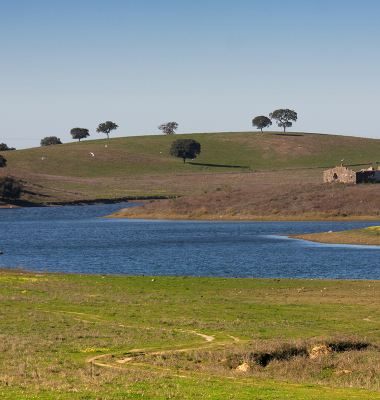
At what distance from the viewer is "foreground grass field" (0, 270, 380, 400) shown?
15.9 metres

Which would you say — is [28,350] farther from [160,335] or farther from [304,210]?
[304,210]

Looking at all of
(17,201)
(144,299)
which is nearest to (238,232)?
(144,299)

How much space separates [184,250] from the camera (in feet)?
220

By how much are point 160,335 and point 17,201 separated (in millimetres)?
139228

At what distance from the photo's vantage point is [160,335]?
24234 millimetres

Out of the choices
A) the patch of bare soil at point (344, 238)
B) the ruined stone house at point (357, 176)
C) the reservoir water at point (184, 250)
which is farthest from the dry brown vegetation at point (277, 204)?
the patch of bare soil at point (344, 238)

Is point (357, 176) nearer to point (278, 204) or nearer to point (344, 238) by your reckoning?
point (278, 204)

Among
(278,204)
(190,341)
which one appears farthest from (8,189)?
(190,341)

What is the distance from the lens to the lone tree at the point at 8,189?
154m

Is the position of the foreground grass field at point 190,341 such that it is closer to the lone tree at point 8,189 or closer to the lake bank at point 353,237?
the lake bank at point 353,237

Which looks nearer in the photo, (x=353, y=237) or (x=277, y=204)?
(x=353, y=237)

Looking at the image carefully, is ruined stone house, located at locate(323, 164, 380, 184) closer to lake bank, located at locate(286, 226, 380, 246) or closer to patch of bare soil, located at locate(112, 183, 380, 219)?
patch of bare soil, located at locate(112, 183, 380, 219)

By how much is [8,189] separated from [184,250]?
10133 cm

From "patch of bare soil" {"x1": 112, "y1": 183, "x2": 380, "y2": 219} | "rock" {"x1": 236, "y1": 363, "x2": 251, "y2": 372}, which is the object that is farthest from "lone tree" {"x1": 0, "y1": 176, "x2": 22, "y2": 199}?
"rock" {"x1": 236, "y1": 363, "x2": 251, "y2": 372}
